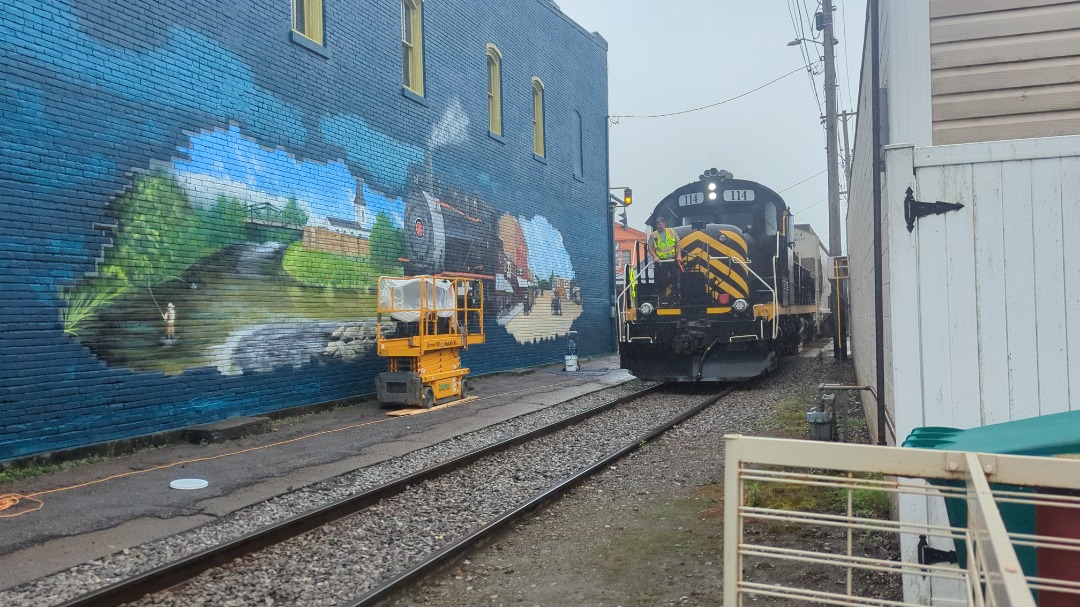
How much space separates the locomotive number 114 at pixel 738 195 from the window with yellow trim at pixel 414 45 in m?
6.23

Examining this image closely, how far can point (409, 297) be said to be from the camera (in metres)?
12.2

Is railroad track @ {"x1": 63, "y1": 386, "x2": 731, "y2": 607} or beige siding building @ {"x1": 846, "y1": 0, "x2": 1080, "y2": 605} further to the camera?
railroad track @ {"x1": 63, "y1": 386, "x2": 731, "y2": 607}

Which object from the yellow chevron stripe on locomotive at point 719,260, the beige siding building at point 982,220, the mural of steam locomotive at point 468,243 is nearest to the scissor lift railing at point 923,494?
the beige siding building at point 982,220

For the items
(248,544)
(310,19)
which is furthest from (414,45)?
(248,544)

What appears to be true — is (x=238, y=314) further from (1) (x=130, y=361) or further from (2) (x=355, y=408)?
(2) (x=355, y=408)

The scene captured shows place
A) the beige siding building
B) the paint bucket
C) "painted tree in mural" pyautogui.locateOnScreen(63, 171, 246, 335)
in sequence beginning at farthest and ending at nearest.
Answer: the paint bucket → "painted tree in mural" pyautogui.locateOnScreen(63, 171, 246, 335) → the beige siding building

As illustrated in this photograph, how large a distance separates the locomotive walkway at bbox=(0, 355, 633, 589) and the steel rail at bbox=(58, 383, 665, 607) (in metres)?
0.75

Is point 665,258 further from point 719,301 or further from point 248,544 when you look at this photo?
point 248,544

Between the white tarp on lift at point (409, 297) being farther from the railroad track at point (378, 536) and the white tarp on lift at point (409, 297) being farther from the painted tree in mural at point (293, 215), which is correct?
the railroad track at point (378, 536)

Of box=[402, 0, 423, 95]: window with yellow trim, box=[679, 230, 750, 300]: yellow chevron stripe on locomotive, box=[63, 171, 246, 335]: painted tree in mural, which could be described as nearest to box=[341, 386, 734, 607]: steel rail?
box=[679, 230, 750, 300]: yellow chevron stripe on locomotive

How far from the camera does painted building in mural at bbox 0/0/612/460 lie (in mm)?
7730

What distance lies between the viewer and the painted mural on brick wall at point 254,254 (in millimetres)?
8633

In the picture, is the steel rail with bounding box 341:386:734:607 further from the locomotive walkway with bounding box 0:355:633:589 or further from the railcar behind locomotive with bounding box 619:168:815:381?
the railcar behind locomotive with bounding box 619:168:815:381

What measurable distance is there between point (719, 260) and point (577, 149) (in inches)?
408
